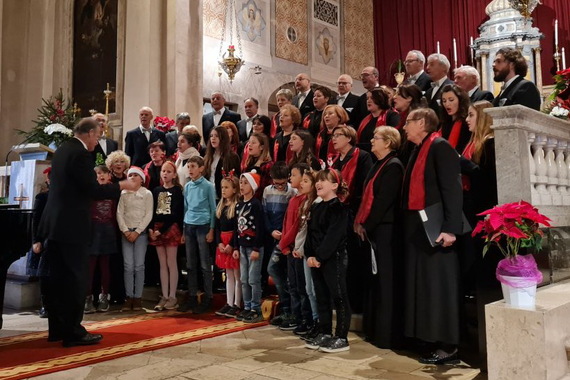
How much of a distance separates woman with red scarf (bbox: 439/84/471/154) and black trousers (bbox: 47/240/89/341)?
2959 mm

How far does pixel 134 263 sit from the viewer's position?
5441 mm

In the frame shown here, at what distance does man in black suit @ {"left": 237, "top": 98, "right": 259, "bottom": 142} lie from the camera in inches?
251

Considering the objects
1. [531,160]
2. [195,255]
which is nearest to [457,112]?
[531,160]

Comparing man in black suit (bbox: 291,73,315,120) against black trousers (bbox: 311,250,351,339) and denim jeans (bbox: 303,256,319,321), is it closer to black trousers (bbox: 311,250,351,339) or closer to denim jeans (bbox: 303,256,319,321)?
denim jeans (bbox: 303,256,319,321)

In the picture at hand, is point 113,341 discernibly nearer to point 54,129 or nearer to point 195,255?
point 195,255

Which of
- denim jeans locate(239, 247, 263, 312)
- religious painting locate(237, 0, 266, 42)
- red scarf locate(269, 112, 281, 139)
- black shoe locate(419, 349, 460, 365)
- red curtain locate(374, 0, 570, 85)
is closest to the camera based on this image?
black shoe locate(419, 349, 460, 365)

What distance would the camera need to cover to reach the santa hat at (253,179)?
4.80m

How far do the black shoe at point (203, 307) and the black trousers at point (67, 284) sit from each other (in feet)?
4.28

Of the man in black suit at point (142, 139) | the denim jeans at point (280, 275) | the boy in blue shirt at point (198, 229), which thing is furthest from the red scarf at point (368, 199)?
the man in black suit at point (142, 139)

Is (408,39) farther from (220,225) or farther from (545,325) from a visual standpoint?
(545,325)

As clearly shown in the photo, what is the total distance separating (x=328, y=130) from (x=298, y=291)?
1560 mm

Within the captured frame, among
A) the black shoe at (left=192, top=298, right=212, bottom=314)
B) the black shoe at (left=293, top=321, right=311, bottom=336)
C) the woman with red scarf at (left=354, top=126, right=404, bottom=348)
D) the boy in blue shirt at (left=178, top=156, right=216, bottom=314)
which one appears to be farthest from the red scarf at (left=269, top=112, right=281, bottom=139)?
the black shoe at (left=293, top=321, right=311, bottom=336)

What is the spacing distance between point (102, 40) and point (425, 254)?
8.14 metres

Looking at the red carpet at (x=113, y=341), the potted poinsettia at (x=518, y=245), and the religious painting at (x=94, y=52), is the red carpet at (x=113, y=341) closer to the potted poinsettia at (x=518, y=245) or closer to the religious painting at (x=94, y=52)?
the potted poinsettia at (x=518, y=245)
